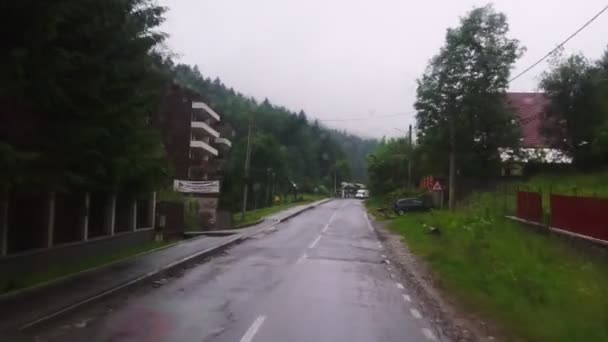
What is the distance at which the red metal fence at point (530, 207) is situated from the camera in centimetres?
2014

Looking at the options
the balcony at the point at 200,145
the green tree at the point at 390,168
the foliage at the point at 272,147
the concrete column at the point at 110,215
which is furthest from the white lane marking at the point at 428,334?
the green tree at the point at 390,168

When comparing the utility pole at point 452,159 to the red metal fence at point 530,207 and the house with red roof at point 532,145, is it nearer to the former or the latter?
the house with red roof at point 532,145

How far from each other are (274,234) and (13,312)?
23.3 meters

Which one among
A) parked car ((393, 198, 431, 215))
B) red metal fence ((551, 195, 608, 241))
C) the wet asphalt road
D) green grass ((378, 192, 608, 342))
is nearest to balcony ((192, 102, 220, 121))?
parked car ((393, 198, 431, 215))

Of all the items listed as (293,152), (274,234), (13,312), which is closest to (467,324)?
(13,312)

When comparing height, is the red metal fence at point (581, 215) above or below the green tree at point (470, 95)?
below

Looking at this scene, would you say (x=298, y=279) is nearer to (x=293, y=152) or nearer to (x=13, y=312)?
(x=13, y=312)

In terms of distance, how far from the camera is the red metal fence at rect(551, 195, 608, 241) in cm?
1418

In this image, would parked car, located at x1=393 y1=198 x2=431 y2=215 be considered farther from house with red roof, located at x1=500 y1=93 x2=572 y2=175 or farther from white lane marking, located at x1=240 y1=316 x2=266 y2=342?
white lane marking, located at x1=240 y1=316 x2=266 y2=342

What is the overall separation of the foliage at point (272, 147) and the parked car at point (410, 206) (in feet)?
62.7

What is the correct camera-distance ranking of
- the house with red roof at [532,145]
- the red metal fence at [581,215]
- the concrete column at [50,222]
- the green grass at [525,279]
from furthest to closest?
1. the house with red roof at [532,145]
2. the concrete column at [50,222]
3. the red metal fence at [581,215]
4. the green grass at [525,279]

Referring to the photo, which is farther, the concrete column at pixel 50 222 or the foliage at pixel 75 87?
the concrete column at pixel 50 222

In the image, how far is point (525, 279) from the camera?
39.4 feet

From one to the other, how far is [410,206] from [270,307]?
42.7m
